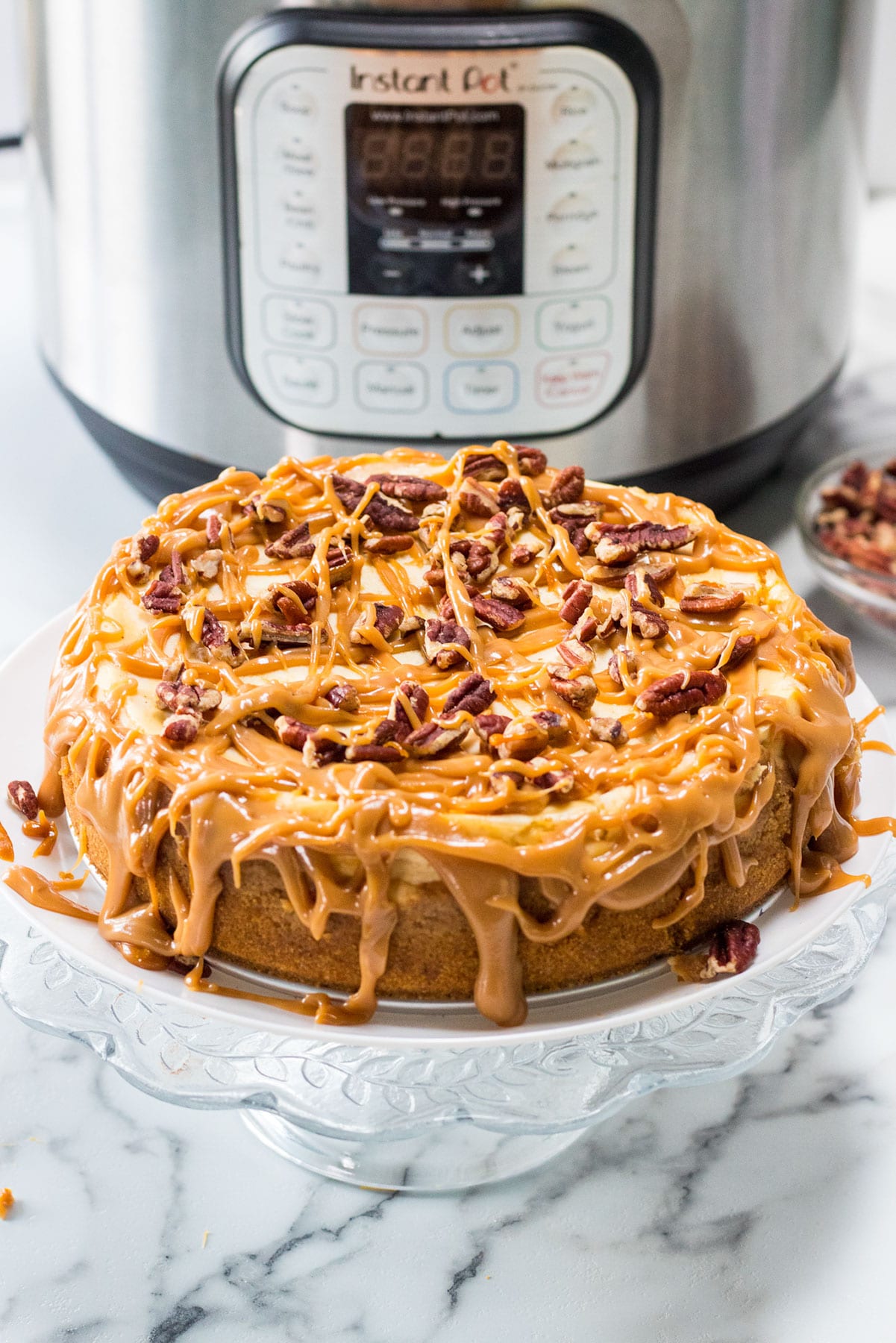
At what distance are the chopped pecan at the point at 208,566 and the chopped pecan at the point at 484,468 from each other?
0.25 meters

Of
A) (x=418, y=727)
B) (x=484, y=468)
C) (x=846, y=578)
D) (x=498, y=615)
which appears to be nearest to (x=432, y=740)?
(x=418, y=727)

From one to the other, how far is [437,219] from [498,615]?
48 centimetres

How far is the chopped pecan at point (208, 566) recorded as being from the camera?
1238mm

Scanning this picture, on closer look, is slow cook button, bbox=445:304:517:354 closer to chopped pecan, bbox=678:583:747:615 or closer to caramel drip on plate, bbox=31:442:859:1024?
caramel drip on plate, bbox=31:442:859:1024

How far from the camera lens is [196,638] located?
1.16m

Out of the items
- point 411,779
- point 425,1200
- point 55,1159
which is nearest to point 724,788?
point 411,779

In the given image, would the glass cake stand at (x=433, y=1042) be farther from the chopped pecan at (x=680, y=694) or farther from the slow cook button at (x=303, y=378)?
the slow cook button at (x=303, y=378)

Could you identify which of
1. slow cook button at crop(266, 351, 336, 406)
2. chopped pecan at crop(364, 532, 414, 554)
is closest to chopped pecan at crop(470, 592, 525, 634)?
chopped pecan at crop(364, 532, 414, 554)

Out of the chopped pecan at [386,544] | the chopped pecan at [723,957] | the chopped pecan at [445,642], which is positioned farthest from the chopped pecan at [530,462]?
the chopped pecan at [723,957]

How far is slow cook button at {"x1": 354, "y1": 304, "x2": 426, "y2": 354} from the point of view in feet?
4.99

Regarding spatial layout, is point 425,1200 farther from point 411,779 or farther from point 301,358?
point 301,358

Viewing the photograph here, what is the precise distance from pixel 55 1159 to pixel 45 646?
415 mm

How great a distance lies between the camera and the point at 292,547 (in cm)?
127

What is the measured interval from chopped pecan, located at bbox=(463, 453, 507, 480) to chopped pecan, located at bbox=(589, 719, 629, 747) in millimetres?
377
